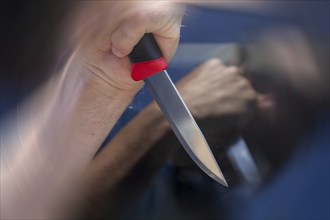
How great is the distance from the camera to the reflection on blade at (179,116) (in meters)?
0.58

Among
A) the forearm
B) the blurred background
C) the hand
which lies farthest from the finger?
the blurred background

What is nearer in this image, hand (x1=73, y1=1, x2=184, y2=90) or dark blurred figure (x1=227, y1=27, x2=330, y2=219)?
hand (x1=73, y1=1, x2=184, y2=90)

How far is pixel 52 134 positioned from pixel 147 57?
0.20 meters

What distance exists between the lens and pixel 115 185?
0.85m

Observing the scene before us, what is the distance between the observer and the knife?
0.58 m

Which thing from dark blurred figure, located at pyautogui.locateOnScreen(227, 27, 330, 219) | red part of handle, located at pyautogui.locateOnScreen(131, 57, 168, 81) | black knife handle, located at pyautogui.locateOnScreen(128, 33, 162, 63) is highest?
black knife handle, located at pyautogui.locateOnScreen(128, 33, 162, 63)

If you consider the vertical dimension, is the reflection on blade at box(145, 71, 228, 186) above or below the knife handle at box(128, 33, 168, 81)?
below

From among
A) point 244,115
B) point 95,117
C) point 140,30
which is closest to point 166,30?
point 140,30

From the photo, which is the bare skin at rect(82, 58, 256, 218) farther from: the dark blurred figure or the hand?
the hand

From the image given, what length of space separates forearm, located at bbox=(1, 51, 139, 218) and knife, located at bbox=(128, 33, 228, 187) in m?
0.11

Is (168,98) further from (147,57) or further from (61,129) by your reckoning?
(61,129)

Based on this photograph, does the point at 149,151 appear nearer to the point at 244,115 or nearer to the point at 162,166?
the point at 162,166

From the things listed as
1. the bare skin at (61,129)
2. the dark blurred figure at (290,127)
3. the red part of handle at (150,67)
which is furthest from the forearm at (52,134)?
the dark blurred figure at (290,127)

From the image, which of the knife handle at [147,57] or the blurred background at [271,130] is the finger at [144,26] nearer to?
the knife handle at [147,57]
